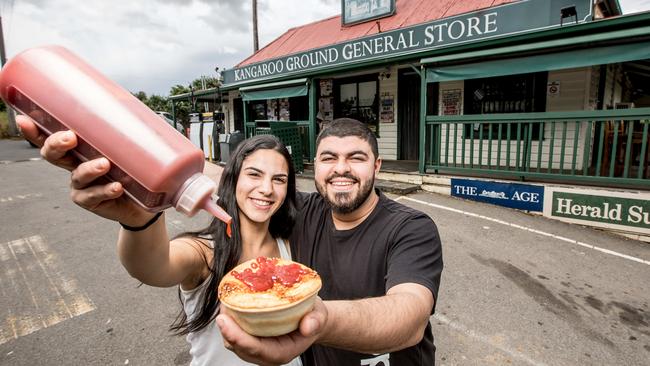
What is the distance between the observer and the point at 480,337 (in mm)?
2891

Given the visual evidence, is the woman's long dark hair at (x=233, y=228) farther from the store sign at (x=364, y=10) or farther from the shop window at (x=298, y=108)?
the shop window at (x=298, y=108)

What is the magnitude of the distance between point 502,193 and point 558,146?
2773 millimetres

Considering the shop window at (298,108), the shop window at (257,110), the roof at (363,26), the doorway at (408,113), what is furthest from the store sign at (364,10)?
the shop window at (257,110)

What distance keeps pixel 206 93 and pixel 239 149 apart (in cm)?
1472

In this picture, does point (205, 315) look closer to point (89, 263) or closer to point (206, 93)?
point (89, 263)

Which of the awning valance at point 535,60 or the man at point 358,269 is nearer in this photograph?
the man at point 358,269

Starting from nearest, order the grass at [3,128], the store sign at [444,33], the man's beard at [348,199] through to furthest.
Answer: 1. the man's beard at [348,199]
2. the store sign at [444,33]
3. the grass at [3,128]

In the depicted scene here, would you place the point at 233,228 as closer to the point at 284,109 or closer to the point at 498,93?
the point at 498,93

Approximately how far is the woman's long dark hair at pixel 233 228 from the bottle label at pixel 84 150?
738 mm

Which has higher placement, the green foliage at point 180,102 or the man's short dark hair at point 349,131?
the green foliage at point 180,102

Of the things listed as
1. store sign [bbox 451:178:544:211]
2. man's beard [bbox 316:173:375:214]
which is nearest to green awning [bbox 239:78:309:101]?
store sign [bbox 451:178:544:211]

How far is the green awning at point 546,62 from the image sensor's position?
17.1ft

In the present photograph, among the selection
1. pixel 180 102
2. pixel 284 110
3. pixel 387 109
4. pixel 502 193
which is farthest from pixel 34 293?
pixel 180 102

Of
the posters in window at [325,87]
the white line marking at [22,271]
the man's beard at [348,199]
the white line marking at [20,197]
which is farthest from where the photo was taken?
the posters in window at [325,87]
